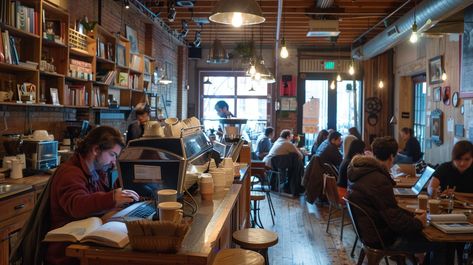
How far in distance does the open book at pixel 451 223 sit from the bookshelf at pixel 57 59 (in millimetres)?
3699

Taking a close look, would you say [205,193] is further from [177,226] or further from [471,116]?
[471,116]

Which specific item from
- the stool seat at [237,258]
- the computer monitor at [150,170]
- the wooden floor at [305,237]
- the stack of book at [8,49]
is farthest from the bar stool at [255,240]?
the stack of book at [8,49]

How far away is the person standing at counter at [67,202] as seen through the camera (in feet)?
6.84

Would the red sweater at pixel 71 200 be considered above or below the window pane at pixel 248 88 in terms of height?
below

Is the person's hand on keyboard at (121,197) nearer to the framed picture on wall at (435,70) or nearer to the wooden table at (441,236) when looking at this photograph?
the wooden table at (441,236)

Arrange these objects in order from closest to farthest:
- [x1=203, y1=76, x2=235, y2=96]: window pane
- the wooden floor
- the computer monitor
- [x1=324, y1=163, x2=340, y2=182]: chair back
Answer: the computer monitor, the wooden floor, [x1=324, y1=163, x2=340, y2=182]: chair back, [x1=203, y1=76, x2=235, y2=96]: window pane

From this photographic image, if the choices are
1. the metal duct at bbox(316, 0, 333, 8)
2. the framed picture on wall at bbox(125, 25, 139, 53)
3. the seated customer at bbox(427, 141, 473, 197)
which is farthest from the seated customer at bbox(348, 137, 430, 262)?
the framed picture on wall at bbox(125, 25, 139, 53)

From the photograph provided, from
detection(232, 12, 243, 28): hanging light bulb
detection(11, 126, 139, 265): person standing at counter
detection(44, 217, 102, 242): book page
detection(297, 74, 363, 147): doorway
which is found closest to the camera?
detection(44, 217, 102, 242): book page

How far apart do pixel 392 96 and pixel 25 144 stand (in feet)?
30.7

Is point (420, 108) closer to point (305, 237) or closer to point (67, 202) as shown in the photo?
point (305, 237)

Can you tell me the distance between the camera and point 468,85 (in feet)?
20.2

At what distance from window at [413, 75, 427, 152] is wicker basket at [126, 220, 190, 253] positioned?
8.22 meters

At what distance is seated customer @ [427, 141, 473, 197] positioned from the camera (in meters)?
3.96

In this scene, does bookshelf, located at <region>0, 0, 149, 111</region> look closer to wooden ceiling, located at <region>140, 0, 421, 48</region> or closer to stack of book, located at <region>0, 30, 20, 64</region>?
stack of book, located at <region>0, 30, 20, 64</region>
